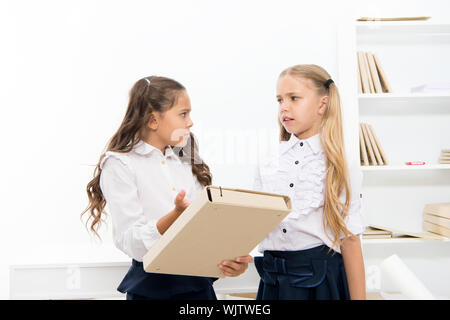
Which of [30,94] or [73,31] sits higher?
[73,31]

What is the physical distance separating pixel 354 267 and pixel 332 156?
327 millimetres

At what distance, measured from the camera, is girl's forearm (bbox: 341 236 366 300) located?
125 centimetres

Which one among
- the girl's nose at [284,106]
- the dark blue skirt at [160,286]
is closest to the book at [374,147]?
the girl's nose at [284,106]

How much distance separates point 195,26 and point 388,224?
130cm

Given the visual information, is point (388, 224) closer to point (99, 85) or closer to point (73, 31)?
point (99, 85)

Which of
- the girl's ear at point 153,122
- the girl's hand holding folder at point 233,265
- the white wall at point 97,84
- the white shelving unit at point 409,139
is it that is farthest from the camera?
the white shelving unit at point 409,139

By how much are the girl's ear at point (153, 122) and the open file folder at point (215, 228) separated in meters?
0.45

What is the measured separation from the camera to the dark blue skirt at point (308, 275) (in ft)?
4.00

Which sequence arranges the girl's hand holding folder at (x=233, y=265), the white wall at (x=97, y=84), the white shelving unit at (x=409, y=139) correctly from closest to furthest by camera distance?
1. the girl's hand holding folder at (x=233, y=265)
2. the white wall at (x=97, y=84)
3. the white shelving unit at (x=409, y=139)

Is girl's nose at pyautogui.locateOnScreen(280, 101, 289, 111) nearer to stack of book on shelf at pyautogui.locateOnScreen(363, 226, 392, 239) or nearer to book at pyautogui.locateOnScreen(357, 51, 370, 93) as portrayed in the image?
book at pyautogui.locateOnScreen(357, 51, 370, 93)

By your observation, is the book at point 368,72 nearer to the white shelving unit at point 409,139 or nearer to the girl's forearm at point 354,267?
the white shelving unit at point 409,139

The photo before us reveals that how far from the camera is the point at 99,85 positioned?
67.5 inches

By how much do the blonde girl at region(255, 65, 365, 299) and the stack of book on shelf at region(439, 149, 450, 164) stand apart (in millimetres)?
897
